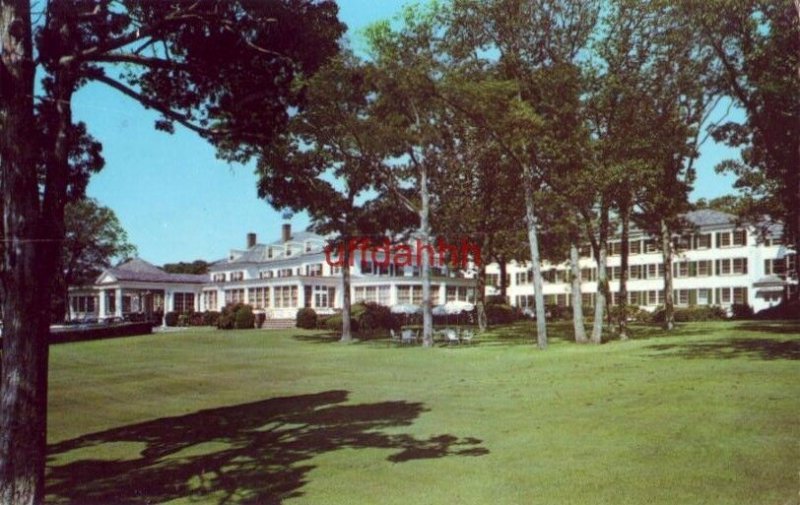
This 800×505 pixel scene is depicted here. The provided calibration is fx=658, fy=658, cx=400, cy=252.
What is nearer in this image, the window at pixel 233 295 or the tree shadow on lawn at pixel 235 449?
the tree shadow on lawn at pixel 235 449

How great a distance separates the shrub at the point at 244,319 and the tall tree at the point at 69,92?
119 feet

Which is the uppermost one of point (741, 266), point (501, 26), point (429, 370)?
point (501, 26)

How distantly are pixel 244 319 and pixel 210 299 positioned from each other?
22152 mm

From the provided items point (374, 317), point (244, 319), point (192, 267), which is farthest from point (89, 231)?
point (192, 267)

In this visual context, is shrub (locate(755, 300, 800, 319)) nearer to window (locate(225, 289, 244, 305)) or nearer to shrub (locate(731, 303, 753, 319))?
shrub (locate(731, 303, 753, 319))

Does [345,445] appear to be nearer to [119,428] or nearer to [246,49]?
[119,428]

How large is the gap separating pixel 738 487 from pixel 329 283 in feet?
179

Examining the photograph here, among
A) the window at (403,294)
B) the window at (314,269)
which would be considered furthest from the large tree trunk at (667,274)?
the window at (314,269)

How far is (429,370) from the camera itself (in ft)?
69.0

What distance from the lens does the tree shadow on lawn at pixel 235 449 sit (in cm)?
848

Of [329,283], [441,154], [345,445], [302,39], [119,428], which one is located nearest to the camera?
[302,39]

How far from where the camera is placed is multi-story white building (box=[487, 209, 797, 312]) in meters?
60.4

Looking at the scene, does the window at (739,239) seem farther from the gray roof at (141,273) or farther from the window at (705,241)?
the gray roof at (141,273)

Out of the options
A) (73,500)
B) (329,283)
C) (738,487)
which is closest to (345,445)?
(73,500)
